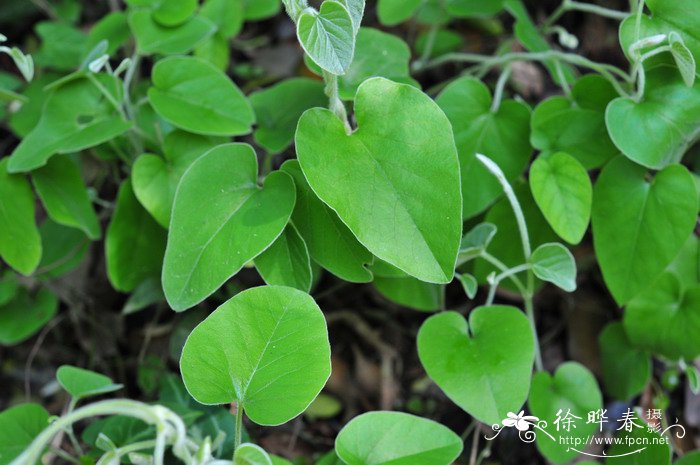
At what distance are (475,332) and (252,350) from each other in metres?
0.37

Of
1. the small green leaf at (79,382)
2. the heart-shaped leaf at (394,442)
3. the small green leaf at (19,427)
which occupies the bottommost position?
the small green leaf at (19,427)

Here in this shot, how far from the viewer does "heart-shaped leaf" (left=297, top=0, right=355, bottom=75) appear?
0.83 m

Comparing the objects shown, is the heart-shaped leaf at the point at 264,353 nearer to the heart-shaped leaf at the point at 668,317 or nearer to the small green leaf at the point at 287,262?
the small green leaf at the point at 287,262

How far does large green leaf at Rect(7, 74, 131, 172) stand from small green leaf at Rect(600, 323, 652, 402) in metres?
0.99

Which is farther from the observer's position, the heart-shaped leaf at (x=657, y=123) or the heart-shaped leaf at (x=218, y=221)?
the heart-shaped leaf at (x=657, y=123)

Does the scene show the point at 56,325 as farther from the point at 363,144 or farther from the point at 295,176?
the point at 363,144

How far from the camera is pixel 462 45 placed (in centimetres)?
170

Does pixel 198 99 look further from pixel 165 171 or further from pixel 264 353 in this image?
pixel 264 353

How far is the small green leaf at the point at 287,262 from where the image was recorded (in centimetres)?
98

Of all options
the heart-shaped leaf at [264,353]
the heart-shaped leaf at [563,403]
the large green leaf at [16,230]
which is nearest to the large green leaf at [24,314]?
the large green leaf at [16,230]

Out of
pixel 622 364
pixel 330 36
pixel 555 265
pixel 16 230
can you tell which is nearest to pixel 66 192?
pixel 16 230

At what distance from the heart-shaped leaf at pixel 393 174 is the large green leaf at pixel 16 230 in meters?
0.56

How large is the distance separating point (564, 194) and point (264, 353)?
1.76ft

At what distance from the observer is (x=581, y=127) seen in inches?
45.0
